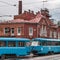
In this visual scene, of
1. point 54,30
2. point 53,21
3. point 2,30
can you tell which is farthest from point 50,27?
point 2,30

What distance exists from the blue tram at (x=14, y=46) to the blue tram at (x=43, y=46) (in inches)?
146

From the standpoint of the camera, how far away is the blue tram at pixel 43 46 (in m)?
45.8

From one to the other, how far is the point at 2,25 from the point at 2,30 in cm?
125

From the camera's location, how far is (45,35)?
234 ft

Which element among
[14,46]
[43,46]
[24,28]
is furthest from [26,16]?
[14,46]

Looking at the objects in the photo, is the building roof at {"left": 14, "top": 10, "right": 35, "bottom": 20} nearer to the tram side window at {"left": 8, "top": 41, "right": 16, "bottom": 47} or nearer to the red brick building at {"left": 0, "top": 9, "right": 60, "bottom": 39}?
the red brick building at {"left": 0, "top": 9, "right": 60, "bottom": 39}

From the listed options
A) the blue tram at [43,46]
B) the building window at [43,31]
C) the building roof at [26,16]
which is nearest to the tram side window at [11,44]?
the blue tram at [43,46]

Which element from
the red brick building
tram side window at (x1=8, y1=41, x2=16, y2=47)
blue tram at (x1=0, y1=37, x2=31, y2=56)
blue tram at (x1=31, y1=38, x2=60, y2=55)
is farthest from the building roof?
tram side window at (x1=8, y1=41, x2=16, y2=47)

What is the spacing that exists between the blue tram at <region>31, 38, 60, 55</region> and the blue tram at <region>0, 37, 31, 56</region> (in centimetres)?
371

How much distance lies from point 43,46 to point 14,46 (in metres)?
8.83

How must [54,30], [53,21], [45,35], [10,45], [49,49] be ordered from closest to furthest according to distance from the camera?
[10,45] < [49,49] < [45,35] < [54,30] < [53,21]

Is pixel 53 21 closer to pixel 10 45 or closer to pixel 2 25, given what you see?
pixel 2 25

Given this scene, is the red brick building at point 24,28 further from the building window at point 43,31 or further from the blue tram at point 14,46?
the blue tram at point 14,46

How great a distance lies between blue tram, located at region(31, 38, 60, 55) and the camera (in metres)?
45.8
